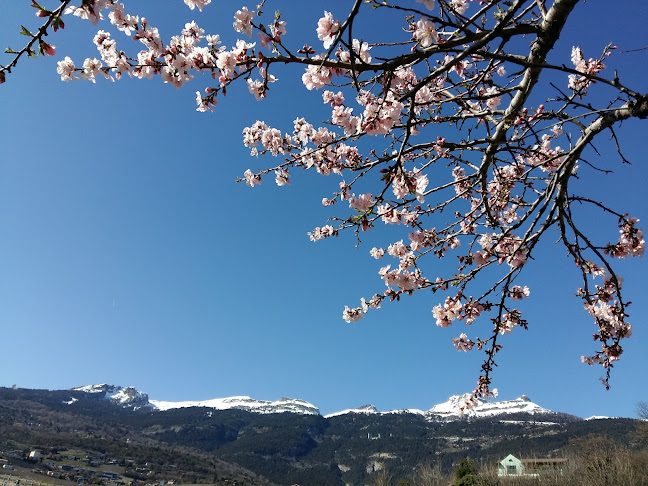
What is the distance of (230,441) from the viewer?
186 m

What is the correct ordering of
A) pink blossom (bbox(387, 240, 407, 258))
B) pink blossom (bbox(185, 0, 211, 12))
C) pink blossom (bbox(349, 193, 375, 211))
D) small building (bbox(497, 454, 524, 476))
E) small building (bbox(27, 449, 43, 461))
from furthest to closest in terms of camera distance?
1. small building (bbox(27, 449, 43, 461))
2. small building (bbox(497, 454, 524, 476))
3. pink blossom (bbox(387, 240, 407, 258))
4. pink blossom (bbox(349, 193, 375, 211))
5. pink blossom (bbox(185, 0, 211, 12))

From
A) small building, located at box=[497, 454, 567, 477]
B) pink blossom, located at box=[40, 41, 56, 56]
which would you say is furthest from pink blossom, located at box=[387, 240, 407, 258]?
small building, located at box=[497, 454, 567, 477]

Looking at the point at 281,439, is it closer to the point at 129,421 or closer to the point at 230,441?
the point at 230,441

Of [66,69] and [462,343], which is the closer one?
[66,69]

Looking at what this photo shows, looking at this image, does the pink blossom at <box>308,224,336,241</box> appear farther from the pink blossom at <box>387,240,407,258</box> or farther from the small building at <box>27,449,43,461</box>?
the small building at <box>27,449,43,461</box>

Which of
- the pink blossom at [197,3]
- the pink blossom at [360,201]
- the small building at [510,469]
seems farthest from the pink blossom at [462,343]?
the small building at [510,469]

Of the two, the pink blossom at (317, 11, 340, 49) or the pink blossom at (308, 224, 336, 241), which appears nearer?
the pink blossom at (317, 11, 340, 49)

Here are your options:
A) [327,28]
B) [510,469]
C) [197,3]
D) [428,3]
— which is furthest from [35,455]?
[428,3]

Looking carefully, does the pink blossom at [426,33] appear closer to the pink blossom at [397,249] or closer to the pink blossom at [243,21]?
the pink blossom at [243,21]

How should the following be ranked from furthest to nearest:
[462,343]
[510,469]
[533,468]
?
[510,469] < [533,468] < [462,343]

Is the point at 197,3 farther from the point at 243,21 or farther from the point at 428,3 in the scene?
the point at 428,3

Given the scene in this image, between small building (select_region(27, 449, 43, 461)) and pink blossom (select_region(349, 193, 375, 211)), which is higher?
pink blossom (select_region(349, 193, 375, 211))

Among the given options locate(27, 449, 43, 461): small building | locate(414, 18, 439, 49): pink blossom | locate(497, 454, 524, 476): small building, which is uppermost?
locate(414, 18, 439, 49): pink blossom

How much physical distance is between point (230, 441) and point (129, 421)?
42.7 meters
